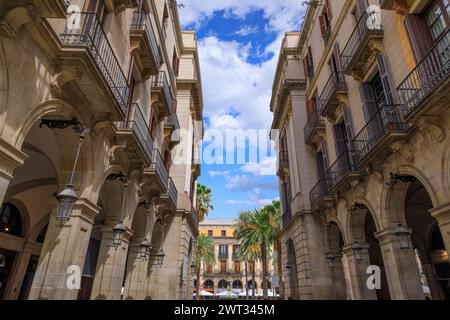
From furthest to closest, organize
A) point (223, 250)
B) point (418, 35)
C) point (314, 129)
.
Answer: point (223, 250)
point (314, 129)
point (418, 35)

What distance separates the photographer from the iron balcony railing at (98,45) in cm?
651

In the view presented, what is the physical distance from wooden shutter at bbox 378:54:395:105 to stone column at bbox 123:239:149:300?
38.3 ft

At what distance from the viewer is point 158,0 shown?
15.5m

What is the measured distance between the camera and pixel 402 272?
30.7 ft

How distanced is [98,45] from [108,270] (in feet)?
23.5

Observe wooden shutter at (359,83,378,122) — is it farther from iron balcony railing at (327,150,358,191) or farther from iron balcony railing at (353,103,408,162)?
iron balcony railing at (327,150,358,191)

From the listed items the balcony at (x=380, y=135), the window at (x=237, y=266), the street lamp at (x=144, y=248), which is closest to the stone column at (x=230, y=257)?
the window at (x=237, y=266)

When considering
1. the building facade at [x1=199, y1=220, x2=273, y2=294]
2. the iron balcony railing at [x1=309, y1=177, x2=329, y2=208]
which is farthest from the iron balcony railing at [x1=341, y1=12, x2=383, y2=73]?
the building facade at [x1=199, y1=220, x2=273, y2=294]

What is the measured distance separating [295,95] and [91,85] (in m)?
16.7

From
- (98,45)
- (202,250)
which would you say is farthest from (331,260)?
(202,250)

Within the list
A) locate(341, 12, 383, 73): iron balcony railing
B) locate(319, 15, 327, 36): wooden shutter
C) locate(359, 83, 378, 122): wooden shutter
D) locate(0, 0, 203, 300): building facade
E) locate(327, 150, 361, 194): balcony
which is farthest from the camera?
locate(319, 15, 327, 36): wooden shutter

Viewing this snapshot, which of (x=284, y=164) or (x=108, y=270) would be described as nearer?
(x=108, y=270)

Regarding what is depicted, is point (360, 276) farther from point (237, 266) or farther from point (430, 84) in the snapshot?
point (237, 266)

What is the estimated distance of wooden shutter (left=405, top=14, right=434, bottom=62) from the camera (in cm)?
861
